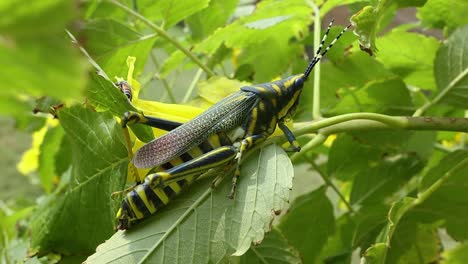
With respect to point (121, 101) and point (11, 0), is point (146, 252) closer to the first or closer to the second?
point (121, 101)

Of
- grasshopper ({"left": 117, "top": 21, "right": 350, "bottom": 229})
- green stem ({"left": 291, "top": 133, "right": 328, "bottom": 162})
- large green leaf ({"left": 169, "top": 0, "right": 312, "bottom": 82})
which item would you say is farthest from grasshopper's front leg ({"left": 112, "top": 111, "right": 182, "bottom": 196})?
large green leaf ({"left": 169, "top": 0, "right": 312, "bottom": 82})

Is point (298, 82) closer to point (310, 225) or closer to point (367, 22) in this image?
point (367, 22)

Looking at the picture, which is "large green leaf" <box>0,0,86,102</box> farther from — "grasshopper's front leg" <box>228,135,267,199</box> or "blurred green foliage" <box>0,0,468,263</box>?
"grasshopper's front leg" <box>228,135,267,199</box>

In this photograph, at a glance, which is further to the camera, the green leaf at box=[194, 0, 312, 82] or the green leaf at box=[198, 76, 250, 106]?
the green leaf at box=[194, 0, 312, 82]

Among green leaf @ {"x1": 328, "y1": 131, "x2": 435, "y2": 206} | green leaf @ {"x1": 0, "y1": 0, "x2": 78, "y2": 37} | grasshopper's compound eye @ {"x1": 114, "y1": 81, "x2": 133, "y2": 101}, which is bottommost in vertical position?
green leaf @ {"x1": 328, "y1": 131, "x2": 435, "y2": 206}

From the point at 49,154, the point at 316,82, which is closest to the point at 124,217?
the point at 316,82

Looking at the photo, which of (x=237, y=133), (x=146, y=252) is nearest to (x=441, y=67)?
(x=237, y=133)

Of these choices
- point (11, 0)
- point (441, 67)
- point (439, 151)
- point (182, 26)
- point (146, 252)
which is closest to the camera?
point (11, 0)
